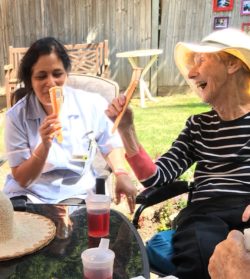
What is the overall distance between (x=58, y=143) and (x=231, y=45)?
1.06m

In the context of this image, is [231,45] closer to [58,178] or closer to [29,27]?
[58,178]

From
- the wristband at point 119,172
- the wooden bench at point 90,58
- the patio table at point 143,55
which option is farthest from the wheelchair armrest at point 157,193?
the patio table at point 143,55

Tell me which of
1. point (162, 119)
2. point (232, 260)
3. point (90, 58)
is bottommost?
point (162, 119)

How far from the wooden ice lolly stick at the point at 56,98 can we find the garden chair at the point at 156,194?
56 centimetres

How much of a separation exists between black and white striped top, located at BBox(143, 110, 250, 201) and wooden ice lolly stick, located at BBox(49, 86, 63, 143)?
0.56 metres

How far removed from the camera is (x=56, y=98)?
229cm

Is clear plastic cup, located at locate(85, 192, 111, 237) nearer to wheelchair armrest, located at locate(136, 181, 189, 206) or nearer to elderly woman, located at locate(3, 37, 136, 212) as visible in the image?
wheelchair armrest, located at locate(136, 181, 189, 206)

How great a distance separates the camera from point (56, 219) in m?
Answer: 1.86

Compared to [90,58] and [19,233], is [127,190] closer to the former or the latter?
[19,233]

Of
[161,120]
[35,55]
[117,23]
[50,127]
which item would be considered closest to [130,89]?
[50,127]

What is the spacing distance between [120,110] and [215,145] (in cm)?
60

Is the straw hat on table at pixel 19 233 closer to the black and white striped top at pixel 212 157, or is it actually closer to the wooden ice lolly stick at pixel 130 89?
the wooden ice lolly stick at pixel 130 89

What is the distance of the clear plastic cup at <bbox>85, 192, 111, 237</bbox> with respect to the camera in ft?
5.63

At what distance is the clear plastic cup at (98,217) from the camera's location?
172cm
